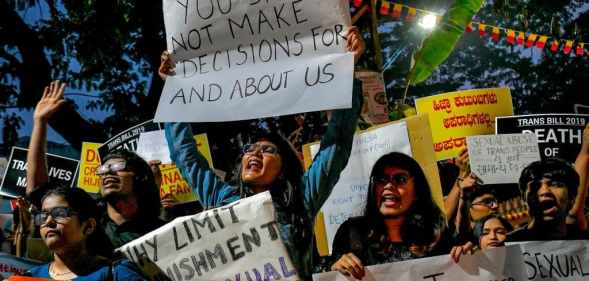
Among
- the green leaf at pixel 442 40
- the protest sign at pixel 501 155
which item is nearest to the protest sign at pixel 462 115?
the protest sign at pixel 501 155

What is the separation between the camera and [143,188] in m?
3.32

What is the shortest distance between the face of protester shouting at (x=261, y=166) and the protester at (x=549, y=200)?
1107mm

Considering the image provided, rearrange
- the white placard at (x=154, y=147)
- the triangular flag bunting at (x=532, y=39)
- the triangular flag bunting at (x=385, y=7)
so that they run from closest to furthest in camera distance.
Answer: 1. the white placard at (x=154, y=147)
2. the triangular flag bunting at (x=385, y=7)
3. the triangular flag bunting at (x=532, y=39)

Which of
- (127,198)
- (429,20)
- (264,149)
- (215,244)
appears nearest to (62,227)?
(127,198)

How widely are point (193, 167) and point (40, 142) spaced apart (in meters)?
0.65

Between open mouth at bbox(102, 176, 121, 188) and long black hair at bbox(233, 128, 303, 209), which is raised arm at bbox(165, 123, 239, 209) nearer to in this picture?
long black hair at bbox(233, 128, 303, 209)

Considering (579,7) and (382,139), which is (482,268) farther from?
(579,7)

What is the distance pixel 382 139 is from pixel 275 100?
2.98ft

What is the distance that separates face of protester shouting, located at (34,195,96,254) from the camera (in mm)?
2885

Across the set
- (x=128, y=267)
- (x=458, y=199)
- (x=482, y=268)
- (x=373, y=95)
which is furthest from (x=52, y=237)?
(x=458, y=199)

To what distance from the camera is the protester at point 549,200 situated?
3713mm

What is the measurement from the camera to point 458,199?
4262 millimetres

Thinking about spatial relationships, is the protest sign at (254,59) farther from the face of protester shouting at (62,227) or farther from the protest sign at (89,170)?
the protest sign at (89,170)

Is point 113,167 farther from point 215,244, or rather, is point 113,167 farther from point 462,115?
point 462,115
